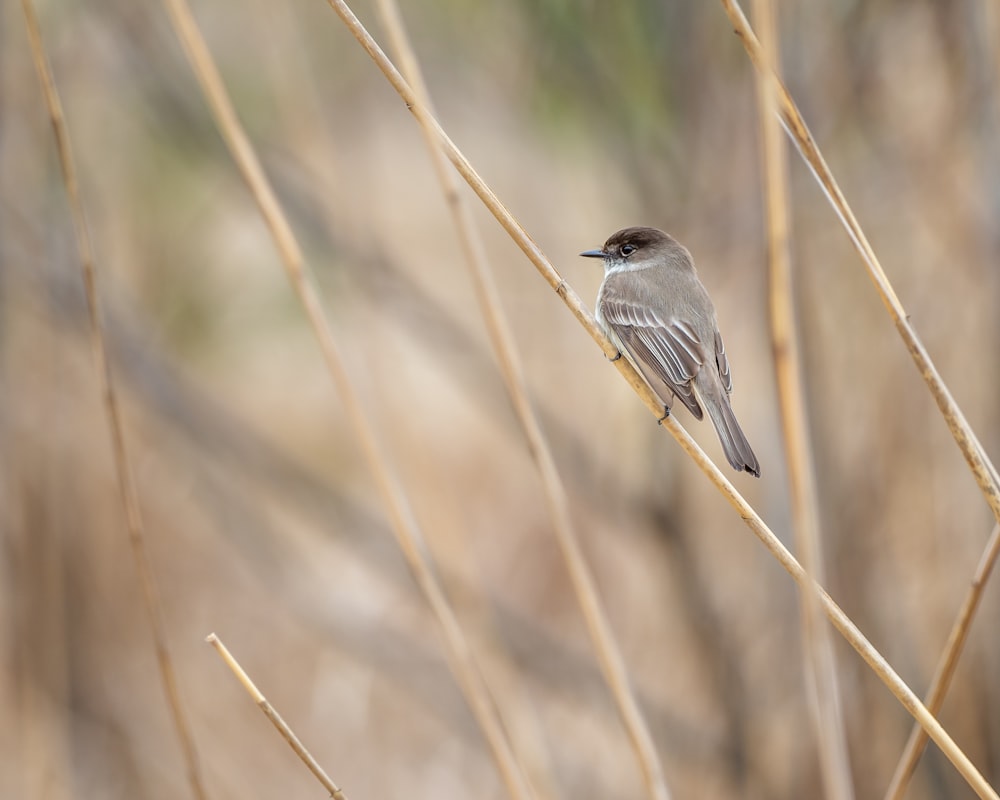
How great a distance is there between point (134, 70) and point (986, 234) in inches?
93.7

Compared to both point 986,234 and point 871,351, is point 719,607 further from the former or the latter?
point 986,234

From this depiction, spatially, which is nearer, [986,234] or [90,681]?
[986,234]

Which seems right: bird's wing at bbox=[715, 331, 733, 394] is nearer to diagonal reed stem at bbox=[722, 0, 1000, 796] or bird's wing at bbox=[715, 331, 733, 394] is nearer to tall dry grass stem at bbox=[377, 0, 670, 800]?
tall dry grass stem at bbox=[377, 0, 670, 800]

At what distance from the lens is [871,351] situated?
9.46ft

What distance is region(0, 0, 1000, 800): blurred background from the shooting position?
110 inches

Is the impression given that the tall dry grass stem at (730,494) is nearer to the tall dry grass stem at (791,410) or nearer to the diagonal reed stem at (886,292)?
the tall dry grass stem at (791,410)

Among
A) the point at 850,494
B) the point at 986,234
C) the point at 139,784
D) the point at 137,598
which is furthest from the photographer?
the point at 137,598

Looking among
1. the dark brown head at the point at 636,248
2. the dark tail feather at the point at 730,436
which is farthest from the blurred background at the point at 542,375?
the dark tail feather at the point at 730,436

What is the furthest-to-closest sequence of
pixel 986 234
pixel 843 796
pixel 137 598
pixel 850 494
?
1. pixel 137 598
2. pixel 850 494
3. pixel 986 234
4. pixel 843 796

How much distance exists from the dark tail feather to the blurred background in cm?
99

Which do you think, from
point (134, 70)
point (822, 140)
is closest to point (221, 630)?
point (134, 70)

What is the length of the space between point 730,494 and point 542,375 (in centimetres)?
249

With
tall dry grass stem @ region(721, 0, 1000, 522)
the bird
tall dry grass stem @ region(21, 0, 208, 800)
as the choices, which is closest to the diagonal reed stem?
tall dry grass stem @ region(721, 0, 1000, 522)

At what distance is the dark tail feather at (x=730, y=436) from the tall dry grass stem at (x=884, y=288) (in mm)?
239
